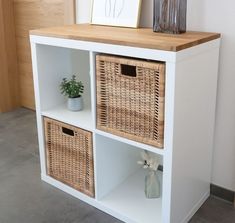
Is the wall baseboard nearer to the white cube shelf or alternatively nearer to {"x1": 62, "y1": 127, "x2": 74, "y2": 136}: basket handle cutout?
the white cube shelf

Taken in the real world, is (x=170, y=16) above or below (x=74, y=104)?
above

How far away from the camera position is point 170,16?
158cm

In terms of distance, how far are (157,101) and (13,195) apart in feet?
3.20

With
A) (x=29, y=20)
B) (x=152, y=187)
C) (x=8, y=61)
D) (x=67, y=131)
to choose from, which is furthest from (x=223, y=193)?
(x=8, y=61)

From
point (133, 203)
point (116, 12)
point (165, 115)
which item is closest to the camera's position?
point (165, 115)

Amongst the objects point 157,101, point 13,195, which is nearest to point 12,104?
point 13,195

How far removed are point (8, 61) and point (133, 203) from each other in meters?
1.81

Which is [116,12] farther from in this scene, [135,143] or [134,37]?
[135,143]

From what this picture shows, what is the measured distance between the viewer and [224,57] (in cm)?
161

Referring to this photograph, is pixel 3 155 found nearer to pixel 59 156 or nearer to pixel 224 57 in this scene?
pixel 59 156

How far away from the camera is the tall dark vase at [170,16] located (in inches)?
61.7

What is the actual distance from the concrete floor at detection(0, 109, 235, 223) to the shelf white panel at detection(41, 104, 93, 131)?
40 cm

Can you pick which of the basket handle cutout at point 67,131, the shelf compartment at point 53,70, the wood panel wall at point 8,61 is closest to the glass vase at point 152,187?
the basket handle cutout at point 67,131

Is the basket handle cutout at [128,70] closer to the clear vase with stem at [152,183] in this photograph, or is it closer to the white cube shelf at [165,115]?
the white cube shelf at [165,115]
